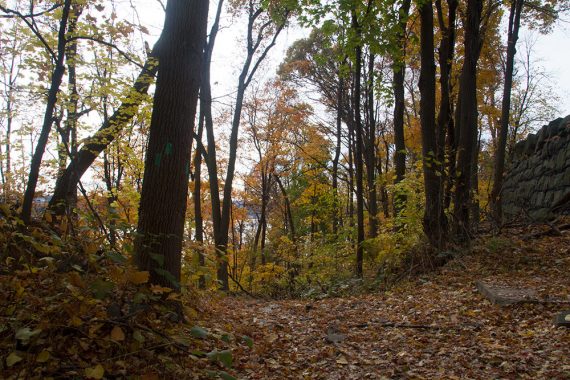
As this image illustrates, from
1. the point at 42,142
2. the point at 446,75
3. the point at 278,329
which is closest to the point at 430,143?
the point at 446,75

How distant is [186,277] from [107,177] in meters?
12.7

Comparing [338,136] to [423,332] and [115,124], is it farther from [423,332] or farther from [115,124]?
[423,332]

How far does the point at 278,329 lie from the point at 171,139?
8.60 feet

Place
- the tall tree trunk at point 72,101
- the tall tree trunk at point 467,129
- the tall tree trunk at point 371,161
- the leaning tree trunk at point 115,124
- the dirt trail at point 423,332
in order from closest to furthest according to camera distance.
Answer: the dirt trail at point 423,332 < the tall tree trunk at point 72,101 < the leaning tree trunk at point 115,124 < the tall tree trunk at point 467,129 < the tall tree trunk at point 371,161

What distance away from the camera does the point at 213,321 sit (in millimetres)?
4723

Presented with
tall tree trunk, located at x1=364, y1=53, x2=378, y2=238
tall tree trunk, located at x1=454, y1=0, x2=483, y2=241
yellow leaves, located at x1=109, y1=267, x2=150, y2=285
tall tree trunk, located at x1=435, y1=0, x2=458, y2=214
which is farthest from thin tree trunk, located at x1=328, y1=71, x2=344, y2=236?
yellow leaves, located at x1=109, y1=267, x2=150, y2=285

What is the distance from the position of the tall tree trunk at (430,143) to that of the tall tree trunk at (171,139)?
5.50 metres

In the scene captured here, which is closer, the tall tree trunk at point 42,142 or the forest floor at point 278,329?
the forest floor at point 278,329

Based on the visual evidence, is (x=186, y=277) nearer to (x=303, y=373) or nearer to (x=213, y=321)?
(x=213, y=321)

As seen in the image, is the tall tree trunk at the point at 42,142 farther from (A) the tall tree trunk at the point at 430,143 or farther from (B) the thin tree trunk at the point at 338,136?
(B) the thin tree trunk at the point at 338,136

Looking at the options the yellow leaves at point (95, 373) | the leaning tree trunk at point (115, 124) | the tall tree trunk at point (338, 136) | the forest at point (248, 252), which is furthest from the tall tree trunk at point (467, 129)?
the tall tree trunk at point (338, 136)

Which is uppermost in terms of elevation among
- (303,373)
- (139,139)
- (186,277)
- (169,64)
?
(139,139)

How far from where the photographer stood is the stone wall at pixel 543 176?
31.2 ft

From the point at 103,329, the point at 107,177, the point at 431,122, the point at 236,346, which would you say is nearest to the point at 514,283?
the point at 431,122
